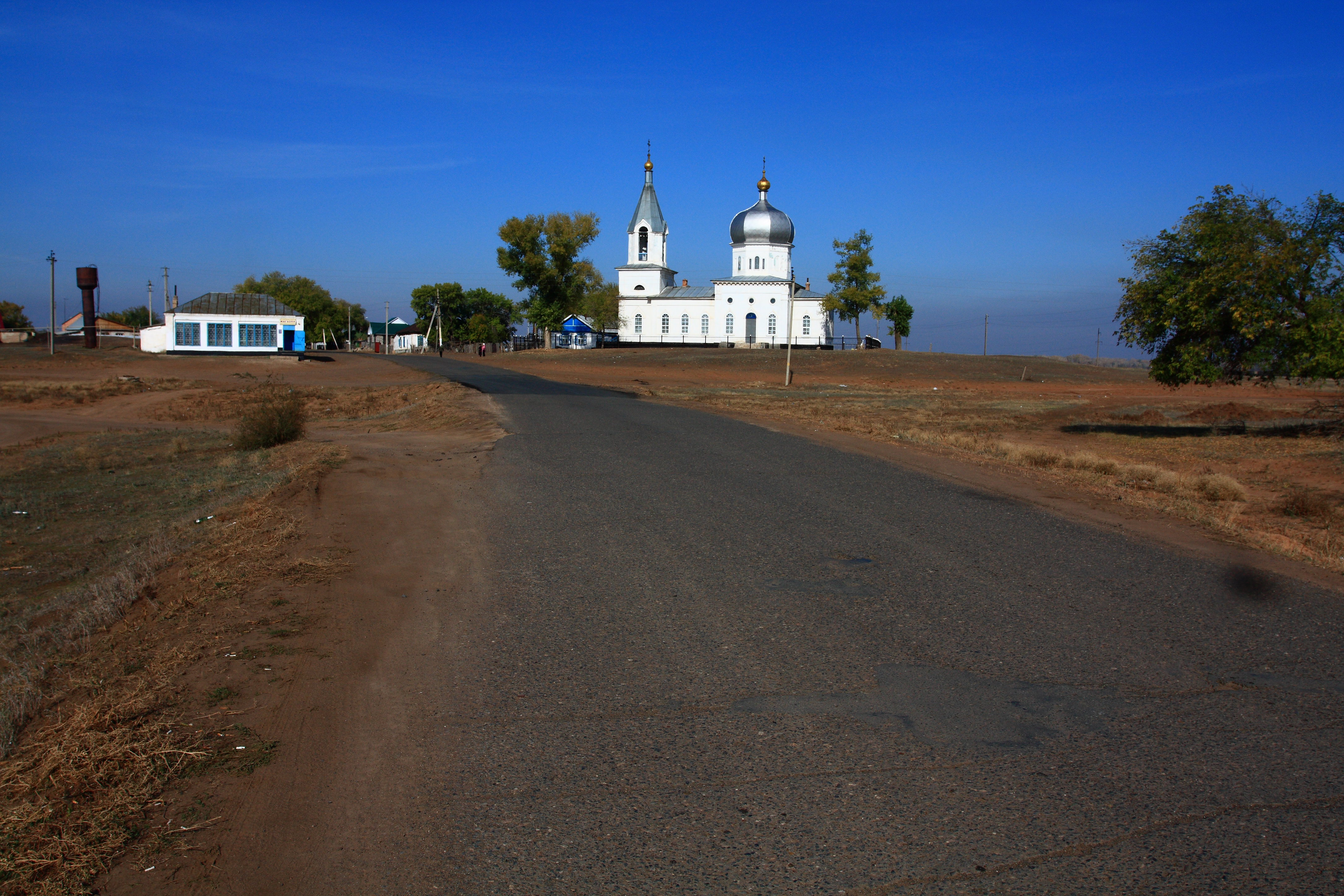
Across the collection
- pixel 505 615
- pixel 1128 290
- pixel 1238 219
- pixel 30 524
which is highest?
pixel 1238 219

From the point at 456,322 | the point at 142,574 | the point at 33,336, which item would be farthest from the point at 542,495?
the point at 456,322

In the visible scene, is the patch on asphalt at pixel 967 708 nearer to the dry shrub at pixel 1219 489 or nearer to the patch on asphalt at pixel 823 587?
the patch on asphalt at pixel 823 587

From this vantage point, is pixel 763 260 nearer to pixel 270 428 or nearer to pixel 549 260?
pixel 549 260

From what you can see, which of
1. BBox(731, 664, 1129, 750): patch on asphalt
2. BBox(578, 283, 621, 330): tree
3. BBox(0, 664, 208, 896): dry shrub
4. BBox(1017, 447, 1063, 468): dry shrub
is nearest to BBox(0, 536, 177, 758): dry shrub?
BBox(0, 664, 208, 896): dry shrub

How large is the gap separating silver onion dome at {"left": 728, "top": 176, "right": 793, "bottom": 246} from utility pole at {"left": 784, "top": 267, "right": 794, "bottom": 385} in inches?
120

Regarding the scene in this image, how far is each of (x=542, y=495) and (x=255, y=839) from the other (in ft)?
24.8

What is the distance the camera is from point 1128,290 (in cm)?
2339

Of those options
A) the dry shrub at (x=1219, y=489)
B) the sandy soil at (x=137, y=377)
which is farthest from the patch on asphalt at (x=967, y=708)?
the sandy soil at (x=137, y=377)

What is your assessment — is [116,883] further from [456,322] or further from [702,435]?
[456,322]

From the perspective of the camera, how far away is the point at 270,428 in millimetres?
20422

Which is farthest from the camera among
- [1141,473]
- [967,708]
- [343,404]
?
[343,404]

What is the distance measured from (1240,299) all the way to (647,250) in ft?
243

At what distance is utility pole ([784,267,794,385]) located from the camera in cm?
4612

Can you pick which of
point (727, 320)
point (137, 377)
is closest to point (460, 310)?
point (727, 320)
